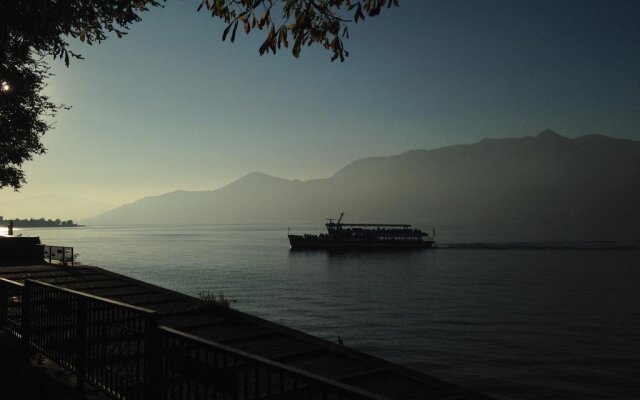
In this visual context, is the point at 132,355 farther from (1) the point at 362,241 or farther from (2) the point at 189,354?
(1) the point at 362,241

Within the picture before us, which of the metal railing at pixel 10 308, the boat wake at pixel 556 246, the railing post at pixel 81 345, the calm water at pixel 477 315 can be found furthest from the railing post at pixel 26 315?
the boat wake at pixel 556 246

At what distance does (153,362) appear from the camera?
5.75 m

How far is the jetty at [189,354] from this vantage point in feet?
14.7

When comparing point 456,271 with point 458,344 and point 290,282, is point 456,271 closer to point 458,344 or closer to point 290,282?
point 290,282

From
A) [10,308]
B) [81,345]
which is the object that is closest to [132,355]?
[81,345]

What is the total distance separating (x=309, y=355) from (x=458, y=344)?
55.9ft

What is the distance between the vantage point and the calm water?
1995 cm

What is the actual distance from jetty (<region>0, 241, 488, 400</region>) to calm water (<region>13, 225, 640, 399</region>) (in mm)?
10443

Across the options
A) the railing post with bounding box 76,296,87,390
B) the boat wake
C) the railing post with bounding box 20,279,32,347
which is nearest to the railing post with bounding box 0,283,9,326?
the railing post with bounding box 20,279,32,347

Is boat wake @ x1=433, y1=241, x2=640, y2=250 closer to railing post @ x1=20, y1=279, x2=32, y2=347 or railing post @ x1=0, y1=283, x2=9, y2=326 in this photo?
railing post @ x1=0, y1=283, x2=9, y2=326

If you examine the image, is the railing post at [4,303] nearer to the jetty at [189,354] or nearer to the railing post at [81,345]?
the jetty at [189,354]

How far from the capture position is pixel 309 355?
405 inches

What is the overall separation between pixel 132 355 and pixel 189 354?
8.41 ft

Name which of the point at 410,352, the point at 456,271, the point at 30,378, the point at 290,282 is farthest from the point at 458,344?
the point at 456,271
